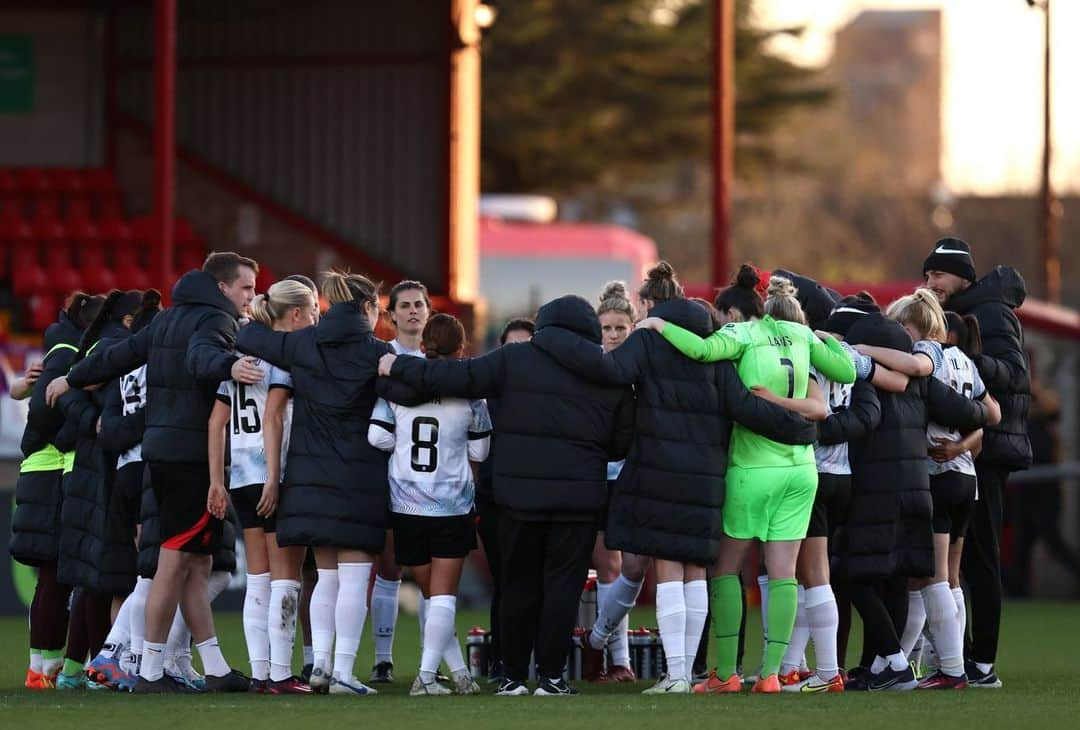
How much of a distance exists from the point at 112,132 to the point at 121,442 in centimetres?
1289

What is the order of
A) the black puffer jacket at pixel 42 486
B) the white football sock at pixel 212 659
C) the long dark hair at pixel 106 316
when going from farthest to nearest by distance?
the black puffer jacket at pixel 42 486
the long dark hair at pixel 106 316
the white football sock at pixel 212 659

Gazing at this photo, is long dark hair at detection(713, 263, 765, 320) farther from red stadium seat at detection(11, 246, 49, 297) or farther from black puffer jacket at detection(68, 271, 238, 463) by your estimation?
red stadium seat at detection(11, 246, 49, 297)

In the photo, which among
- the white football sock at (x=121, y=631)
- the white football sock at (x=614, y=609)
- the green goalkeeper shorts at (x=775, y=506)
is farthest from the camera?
the white football sock at (x=614, y=609)

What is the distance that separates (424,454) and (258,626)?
1076mm

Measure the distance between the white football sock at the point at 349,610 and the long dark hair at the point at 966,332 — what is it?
302 centimetres

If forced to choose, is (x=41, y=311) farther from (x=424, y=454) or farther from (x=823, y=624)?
(x=823, y=624)

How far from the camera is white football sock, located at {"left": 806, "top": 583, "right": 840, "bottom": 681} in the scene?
937 cm

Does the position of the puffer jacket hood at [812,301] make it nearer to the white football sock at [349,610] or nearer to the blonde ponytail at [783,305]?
the blonde ponytail at [783,305]

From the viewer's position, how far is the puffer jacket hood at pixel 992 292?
33.9ft

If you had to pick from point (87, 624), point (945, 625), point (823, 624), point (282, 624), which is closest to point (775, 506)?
point (823, 624)

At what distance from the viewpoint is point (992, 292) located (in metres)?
10.3

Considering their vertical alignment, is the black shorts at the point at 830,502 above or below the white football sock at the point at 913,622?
above

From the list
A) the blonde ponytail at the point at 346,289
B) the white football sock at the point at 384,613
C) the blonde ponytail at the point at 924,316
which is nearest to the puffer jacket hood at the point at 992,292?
the blonde ponytail at the point at 924,316

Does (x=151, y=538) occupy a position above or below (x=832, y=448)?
below
